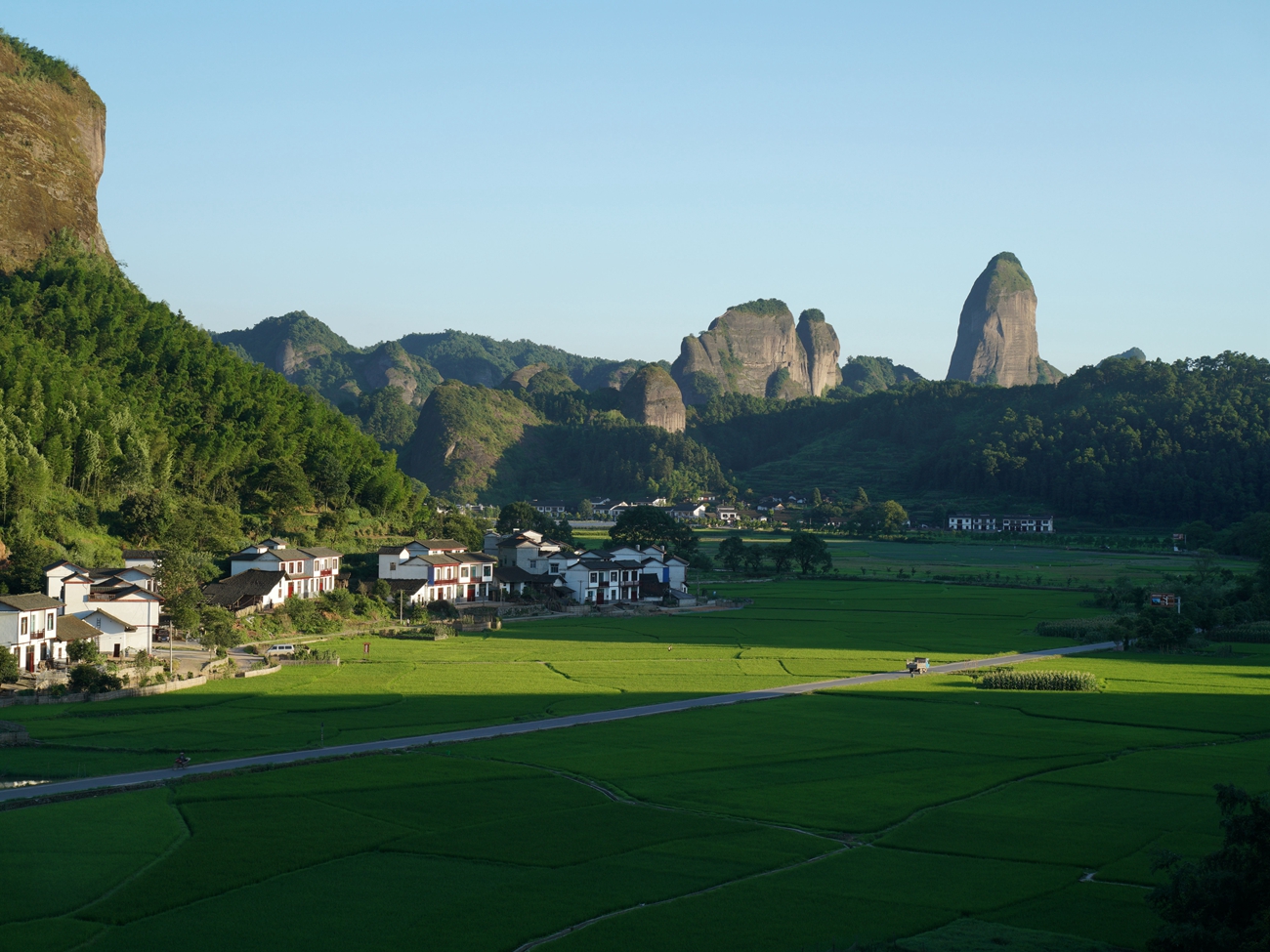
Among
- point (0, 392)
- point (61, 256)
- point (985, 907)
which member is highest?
point (61, 256)

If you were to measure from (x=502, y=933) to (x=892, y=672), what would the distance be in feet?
95.7

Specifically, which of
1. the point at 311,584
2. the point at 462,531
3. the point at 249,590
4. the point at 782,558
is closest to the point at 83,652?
the point at 249,590

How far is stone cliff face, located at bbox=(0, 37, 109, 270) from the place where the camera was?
8044cm

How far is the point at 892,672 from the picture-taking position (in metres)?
44.0

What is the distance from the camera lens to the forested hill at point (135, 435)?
182 feet

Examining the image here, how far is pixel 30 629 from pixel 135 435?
26.3m

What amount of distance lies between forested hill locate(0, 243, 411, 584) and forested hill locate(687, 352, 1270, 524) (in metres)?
89.2

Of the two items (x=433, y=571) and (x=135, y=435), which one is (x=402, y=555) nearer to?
(x=433, y=571)

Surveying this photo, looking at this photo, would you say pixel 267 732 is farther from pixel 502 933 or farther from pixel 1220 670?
pixel 1220 670

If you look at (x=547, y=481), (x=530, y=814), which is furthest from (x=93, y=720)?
(x=547, y=481)

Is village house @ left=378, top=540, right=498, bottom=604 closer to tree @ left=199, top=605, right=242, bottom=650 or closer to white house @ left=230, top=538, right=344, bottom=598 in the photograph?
white house @ left=230, top=538, right=344, bottom=598

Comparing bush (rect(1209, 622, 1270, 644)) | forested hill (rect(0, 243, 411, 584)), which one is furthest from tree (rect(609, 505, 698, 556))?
bush (rect(1209, 622, 1270, 644))

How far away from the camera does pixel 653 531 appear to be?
8781cm

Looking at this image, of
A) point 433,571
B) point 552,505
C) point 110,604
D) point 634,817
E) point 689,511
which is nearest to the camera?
point 634,817
